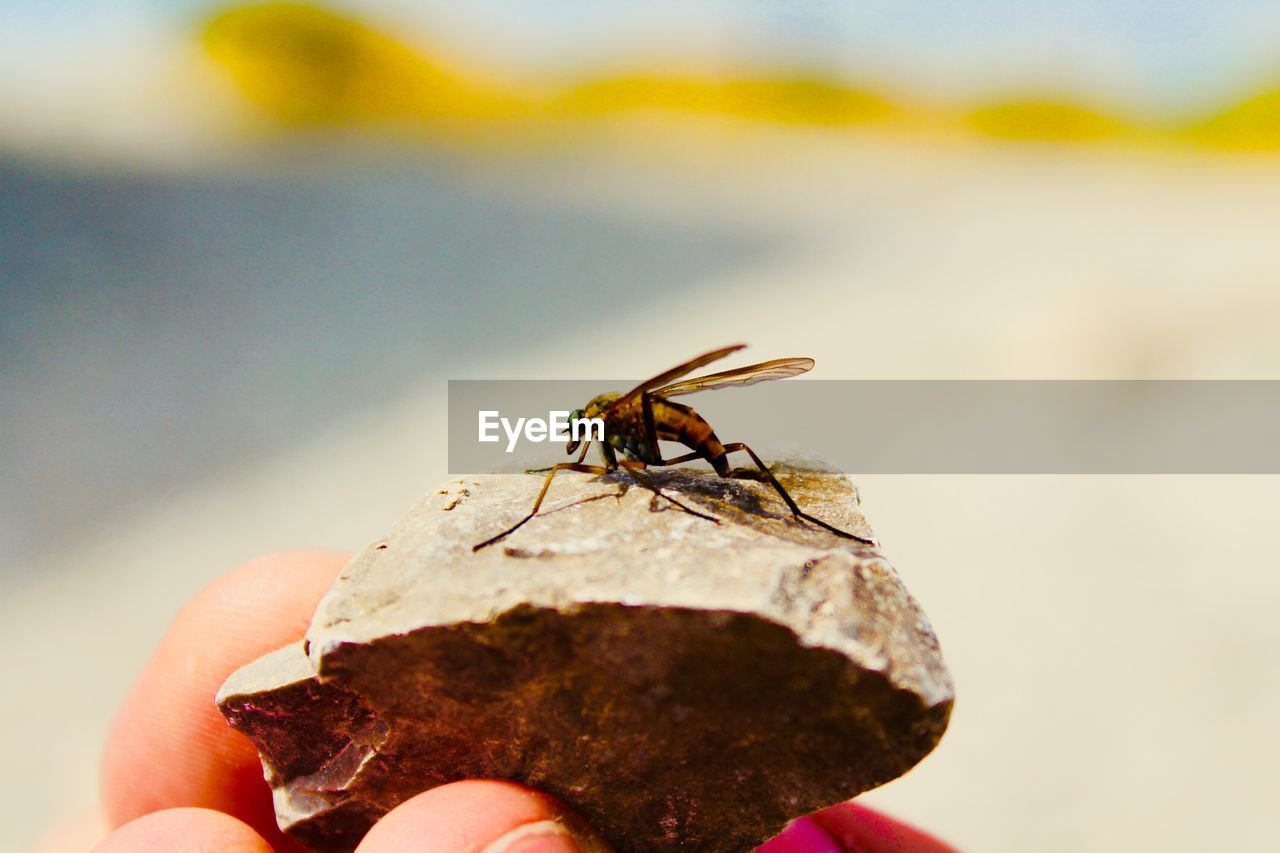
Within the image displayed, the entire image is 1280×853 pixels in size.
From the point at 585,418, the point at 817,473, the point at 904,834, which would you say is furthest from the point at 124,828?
the point at 904,834

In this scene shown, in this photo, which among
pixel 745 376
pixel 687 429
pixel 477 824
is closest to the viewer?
pixel 477 824

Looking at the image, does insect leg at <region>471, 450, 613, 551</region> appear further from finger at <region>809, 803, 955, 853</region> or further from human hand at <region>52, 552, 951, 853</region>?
finger at <region>809, 803, 955, 853</region>

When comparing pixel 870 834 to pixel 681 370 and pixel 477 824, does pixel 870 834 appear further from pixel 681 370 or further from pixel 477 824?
pixel 681 370

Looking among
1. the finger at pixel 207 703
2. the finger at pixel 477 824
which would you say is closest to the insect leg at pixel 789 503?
the finger at pixel 477 824

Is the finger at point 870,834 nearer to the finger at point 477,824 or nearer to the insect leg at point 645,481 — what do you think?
the finger at point 477,824

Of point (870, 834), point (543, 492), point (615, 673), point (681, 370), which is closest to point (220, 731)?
point (543, 492)

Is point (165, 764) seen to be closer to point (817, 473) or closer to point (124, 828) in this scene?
point (124, 828)

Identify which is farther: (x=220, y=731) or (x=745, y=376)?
(x=220, y=731)
